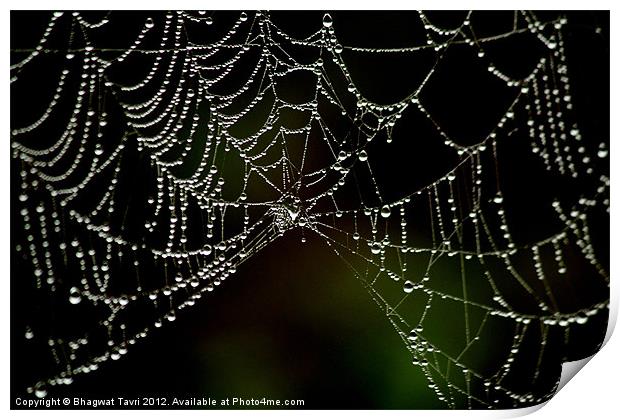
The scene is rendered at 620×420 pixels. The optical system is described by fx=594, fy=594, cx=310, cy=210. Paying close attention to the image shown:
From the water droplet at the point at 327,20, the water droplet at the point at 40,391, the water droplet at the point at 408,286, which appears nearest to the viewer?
the water droplet at the point at 40,391

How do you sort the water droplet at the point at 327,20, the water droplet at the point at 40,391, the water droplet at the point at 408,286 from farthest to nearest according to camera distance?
the water droplet at the point at 408,286
the water droplet at the point at 327,20
the water droplet at the point at 40,391

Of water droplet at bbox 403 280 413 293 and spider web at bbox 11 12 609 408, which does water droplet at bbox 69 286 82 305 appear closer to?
spider web at bbox 11 12 609 408

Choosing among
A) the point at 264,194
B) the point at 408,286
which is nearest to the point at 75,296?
the point at 264,194

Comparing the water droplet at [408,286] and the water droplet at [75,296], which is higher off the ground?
the water droplet at [75,296]

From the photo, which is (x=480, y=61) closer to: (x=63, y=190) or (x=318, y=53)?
(x=318, y=53)

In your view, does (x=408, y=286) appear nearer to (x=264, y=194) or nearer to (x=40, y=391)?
(x=264, y=194)

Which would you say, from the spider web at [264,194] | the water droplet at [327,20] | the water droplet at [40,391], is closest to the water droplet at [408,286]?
the spider web at [264,194]

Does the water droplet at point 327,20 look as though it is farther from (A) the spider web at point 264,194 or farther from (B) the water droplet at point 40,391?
(B) the water droplet at point 40,391

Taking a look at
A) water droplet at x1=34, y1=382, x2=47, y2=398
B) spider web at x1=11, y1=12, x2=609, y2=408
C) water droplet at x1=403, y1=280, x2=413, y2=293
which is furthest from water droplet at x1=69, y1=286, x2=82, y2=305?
water droplet at x1=403, y1=280, x2=413, y2=293

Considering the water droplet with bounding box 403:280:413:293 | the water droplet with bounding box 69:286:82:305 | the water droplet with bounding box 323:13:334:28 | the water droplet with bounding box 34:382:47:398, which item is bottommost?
the water droplet with bounding box 34:382:47:398
